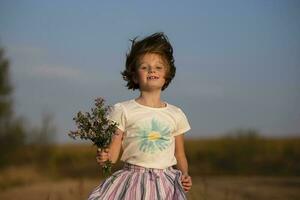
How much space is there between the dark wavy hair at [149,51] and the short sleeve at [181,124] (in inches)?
5.7

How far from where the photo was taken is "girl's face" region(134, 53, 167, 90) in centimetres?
252

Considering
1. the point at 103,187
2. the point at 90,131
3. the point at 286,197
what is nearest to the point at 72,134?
the point at 90,131

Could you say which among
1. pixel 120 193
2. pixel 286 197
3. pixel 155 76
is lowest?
pixel 286 197

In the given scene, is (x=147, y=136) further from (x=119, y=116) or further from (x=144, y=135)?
(x=119, y=116)

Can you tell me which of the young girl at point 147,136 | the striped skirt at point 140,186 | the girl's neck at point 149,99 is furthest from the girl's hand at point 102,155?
A: the girl's neck at point 149,99

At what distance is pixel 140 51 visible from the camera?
8.38 ft

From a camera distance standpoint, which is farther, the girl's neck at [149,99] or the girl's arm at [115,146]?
the girl's neck at [149,99]

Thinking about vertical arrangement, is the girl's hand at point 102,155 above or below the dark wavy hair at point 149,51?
below

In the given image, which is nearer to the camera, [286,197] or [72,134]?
[72,134]

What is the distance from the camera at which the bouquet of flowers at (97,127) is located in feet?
7.51

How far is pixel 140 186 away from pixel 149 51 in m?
0.58

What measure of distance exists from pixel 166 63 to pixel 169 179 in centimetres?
51

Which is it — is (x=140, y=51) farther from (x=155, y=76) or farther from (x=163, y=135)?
(x=163, y=135)

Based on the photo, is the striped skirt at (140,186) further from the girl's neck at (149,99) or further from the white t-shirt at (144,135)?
the girl's neck at (149,99)
